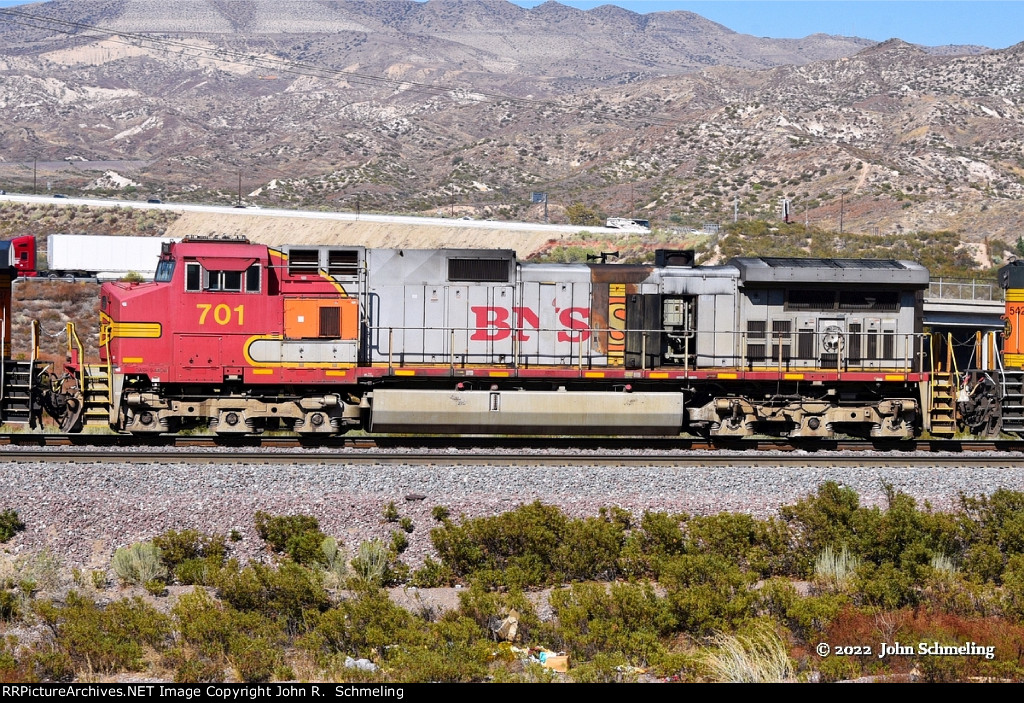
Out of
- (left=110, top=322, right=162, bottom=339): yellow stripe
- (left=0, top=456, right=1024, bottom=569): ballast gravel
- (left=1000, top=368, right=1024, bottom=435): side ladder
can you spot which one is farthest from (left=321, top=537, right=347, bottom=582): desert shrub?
(left=1000, top=368, right=1024, bottom=435): side ladder

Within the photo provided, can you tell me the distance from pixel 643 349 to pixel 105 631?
35.7 ft

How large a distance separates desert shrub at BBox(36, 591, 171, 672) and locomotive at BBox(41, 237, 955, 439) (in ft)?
25.5

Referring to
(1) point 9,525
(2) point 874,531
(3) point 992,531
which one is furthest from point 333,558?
(3) point 992,531

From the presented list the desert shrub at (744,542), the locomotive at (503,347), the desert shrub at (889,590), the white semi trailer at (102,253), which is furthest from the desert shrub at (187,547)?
the white semi trailer at (102,253)

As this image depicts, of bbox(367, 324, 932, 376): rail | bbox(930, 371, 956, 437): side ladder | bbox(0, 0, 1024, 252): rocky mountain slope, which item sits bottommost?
bbox(930, 371, 956, 437): side ladder

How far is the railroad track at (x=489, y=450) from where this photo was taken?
597 inches

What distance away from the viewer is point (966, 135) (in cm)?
10231

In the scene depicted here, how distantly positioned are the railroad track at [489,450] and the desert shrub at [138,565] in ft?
13.7

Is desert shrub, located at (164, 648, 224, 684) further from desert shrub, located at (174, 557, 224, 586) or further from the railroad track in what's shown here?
the railroad track

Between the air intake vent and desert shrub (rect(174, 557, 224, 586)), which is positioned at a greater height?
the air intake vent

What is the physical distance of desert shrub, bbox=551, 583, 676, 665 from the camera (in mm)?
9031

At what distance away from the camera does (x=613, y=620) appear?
950cm
